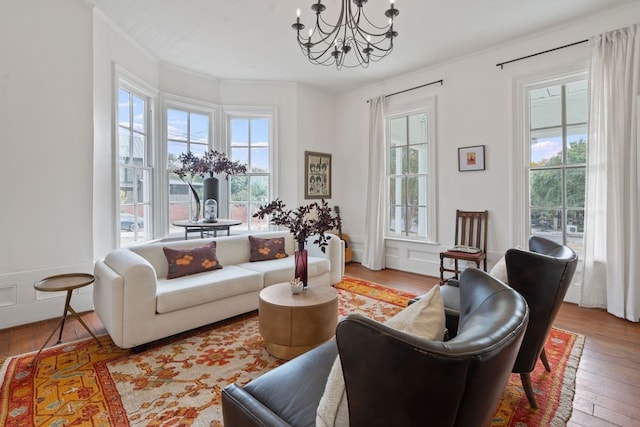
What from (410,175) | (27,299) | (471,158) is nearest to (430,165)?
(410,175)

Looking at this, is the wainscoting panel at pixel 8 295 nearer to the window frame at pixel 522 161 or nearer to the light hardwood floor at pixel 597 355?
the light hardwood floor at pixel 597 355

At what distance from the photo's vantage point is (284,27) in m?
3.46

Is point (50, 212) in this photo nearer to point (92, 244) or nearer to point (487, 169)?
point (92, 244)

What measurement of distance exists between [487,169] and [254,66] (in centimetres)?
344

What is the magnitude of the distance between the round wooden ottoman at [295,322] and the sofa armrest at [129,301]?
2.83 ft

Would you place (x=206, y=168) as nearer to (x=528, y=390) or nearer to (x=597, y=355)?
(x=528, y=390)

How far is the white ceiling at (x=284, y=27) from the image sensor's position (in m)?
3.06

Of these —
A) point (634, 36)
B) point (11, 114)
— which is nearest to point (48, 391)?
point (11, 114)

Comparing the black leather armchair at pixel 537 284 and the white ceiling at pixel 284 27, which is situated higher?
the white ceiling at pixel 284 27

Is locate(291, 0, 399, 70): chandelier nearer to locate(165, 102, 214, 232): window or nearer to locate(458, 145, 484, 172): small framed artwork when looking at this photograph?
locate(458, 145, 484, 172): small framed artwork

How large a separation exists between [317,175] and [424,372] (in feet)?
16.2

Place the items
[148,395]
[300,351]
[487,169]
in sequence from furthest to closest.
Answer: [487,169] → [300,351] → [148,395]

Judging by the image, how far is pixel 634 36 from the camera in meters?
2.98

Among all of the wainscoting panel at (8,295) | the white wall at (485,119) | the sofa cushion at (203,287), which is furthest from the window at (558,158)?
the wainscoting panel at (8,295)
